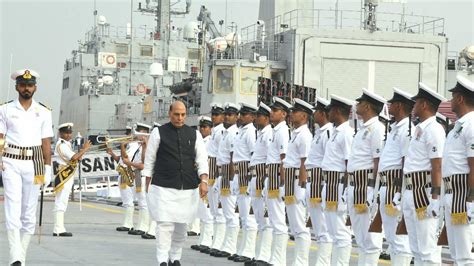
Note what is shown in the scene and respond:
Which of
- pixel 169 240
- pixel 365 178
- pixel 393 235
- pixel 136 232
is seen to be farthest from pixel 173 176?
pixel 136 232

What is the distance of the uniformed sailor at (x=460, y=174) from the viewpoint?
8414mm

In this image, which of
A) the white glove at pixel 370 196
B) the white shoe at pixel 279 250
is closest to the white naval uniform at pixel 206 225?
the white shoe at pixel 279 250

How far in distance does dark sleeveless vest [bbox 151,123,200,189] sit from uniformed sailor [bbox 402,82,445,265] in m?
2.87

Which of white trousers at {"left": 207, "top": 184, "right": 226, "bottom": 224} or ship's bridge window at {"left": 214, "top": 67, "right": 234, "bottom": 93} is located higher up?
ship's bridge window at {"left": 214, "top": 67, "right": 234, "bottom": 93}

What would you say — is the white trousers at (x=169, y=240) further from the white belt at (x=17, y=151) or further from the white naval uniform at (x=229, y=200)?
the white naval uniform at (x=229, y=200)

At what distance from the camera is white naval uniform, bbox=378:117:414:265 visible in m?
9.84

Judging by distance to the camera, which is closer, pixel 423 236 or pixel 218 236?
pixel 423 236

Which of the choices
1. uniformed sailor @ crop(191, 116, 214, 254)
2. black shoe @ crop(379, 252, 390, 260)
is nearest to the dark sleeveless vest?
uniformed sailor @ crop(191, 116, 214, 254)

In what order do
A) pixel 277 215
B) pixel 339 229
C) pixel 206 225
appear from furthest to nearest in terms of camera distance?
1. pixel 206 225
2. pixel 277 215
3. pixel 339 229

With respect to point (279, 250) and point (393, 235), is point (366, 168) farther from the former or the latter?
point (279, 250)

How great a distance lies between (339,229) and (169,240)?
1887mm

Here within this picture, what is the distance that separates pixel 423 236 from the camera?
A: 920cm

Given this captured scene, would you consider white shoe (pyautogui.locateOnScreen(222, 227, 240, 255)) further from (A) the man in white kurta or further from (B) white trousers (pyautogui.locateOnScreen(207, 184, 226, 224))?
(A) the man in white kurta

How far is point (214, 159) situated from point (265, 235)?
8.95ft
